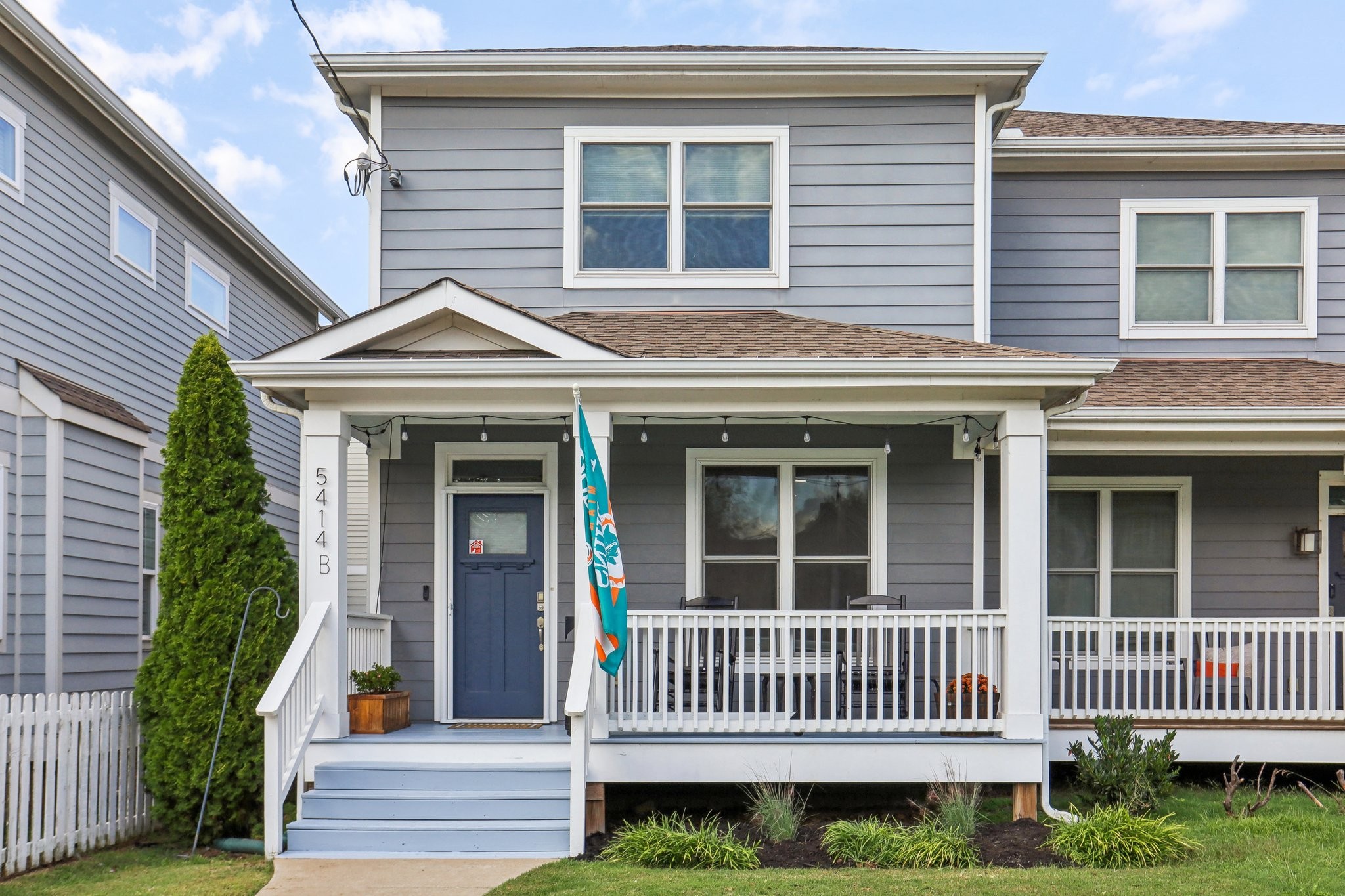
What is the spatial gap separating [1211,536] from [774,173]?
4875mm

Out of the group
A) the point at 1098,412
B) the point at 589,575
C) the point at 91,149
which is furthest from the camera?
the point at 91,149

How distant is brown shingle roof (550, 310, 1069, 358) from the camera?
8078 mm

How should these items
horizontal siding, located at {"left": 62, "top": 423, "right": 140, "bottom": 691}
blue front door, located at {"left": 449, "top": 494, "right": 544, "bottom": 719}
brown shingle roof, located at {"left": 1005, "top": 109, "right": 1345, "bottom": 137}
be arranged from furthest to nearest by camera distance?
brown shingle roof, located at {"left": 1005, "top": 109, "right": 1345, "bottom": 137}
horizontal siding, located at {"left": 62, "top": 423, "right": 140, "bottom": 691}
blue front door, located at {"left": 449, "top": 494, "right": 544, "bottom": 719}

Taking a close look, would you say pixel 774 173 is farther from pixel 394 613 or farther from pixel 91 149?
pixel 91 149

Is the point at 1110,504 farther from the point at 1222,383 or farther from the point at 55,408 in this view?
the point at 55,408

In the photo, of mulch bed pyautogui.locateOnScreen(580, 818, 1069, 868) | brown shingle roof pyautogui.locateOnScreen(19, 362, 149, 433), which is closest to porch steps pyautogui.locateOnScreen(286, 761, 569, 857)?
mulch bed pyautogui.locateOnScreen(580, 818, 1069, 868)

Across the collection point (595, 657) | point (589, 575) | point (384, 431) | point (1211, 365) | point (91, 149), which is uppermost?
point (91, 149)

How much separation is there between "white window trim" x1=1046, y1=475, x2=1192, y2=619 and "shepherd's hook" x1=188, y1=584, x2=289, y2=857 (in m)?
6.40

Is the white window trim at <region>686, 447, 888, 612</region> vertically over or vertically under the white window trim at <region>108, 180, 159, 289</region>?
under

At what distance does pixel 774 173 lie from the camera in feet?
32.2

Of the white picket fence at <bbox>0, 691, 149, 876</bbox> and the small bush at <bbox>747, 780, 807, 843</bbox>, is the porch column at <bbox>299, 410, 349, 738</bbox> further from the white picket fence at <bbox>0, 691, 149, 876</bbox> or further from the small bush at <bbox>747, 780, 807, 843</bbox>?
the small bush at <bbox>747, 780, 807, 843</bbox>

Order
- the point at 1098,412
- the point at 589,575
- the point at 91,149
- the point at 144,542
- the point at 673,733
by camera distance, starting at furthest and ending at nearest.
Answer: the point at 144,542 → the point at 91,149 → the point at 1098,412 → the point at 673,733 → the point at 589,575

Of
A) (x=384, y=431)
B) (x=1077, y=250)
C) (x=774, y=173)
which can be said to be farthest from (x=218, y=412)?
(x=1077, y=250)

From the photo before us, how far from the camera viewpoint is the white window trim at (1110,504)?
10.1 meters
